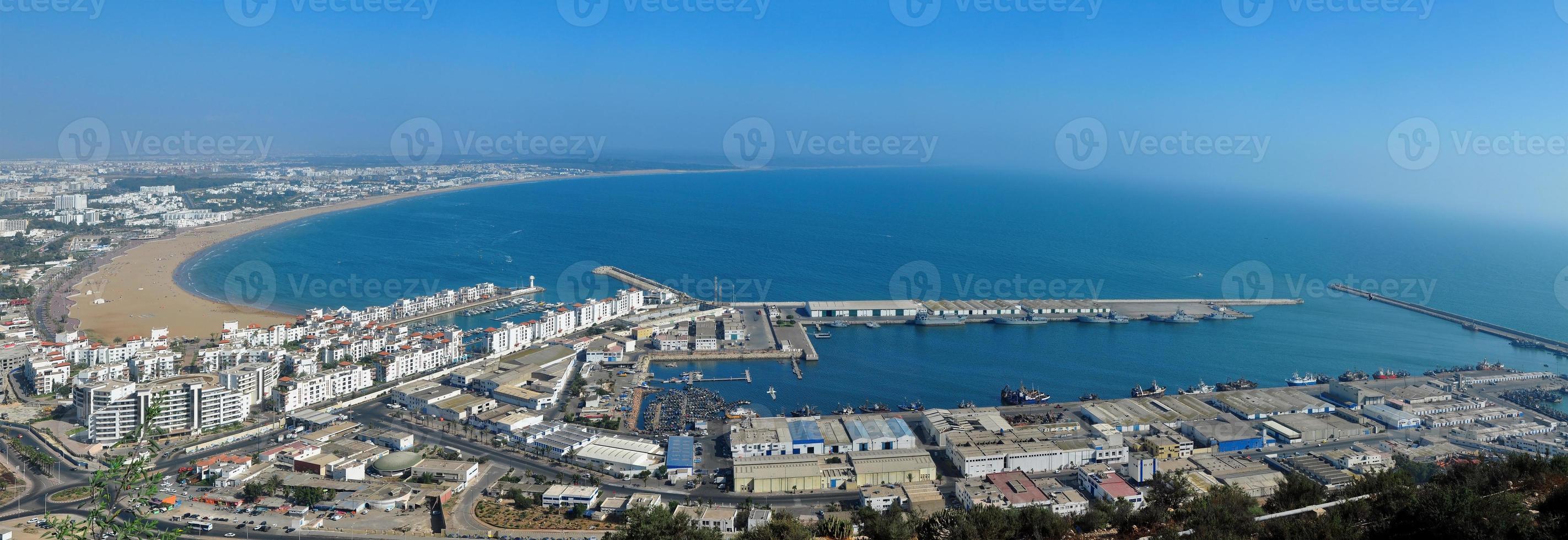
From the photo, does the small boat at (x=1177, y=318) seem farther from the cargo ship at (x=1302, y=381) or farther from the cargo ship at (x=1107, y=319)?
the cargo ship at (x=1302, y=381)

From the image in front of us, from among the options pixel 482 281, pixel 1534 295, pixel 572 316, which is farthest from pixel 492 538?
pixel 1534 295

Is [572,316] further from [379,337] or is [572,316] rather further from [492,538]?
[492,538]

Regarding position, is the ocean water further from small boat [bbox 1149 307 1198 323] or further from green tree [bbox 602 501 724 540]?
green tree [bbox 602 501 724 540]

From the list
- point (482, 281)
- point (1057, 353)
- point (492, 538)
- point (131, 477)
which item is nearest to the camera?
point (131, 477)

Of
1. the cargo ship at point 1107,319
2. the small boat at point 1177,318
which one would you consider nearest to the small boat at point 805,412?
the cargo ship at point 1107,319

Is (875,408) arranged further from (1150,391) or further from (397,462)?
(397,462)
